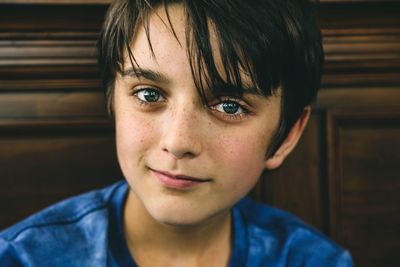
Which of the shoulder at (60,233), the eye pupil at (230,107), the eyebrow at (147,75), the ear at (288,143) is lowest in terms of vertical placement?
the shoulder at (60,233)

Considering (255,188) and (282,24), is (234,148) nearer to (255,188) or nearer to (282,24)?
(282,24)

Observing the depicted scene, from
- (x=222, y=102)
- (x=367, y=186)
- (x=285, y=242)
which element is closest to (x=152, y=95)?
(x=222, y=102)

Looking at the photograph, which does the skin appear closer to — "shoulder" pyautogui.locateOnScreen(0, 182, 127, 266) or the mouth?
the mouth

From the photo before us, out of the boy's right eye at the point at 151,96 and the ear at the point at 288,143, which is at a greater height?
the boy's right eye at the point at 151,96

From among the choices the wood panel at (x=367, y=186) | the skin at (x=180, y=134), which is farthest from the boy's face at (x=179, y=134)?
the wood panel at (x=367, y=186)

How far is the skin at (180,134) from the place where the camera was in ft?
2.69

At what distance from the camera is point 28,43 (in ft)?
3.37

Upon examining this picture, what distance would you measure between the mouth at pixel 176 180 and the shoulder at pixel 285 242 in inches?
9.4

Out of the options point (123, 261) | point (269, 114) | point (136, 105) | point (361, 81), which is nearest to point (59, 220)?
point (123, 261)

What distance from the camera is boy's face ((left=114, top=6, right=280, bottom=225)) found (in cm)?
82

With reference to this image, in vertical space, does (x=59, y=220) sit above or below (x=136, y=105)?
below

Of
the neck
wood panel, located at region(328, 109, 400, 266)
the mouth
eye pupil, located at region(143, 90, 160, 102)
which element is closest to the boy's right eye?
eye pupil, located at region(143, 90, 160, 102)

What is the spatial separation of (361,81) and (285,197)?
0.27 meters

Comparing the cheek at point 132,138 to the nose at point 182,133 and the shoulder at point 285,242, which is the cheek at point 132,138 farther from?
the shoulder at point 285,242
